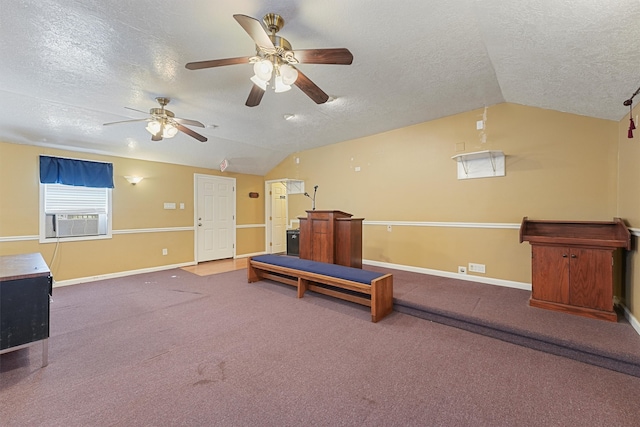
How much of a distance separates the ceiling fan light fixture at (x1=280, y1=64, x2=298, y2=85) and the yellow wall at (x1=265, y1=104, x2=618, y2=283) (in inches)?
119

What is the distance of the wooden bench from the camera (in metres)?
2.92

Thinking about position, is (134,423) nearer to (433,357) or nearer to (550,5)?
(433,357)

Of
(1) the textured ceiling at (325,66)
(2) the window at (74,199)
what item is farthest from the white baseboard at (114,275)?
(1) the textured ceiling at (325,66)

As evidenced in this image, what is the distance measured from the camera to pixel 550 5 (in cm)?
171

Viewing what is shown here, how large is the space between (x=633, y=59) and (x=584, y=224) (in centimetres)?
179

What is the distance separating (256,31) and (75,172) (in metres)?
4.67

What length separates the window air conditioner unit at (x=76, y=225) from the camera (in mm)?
4316

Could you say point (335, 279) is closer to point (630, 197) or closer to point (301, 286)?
point (301, 286)

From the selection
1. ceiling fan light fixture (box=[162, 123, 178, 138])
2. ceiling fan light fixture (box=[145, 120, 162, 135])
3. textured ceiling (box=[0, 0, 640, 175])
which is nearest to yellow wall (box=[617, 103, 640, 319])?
textured ceiling (box=[0, 0, 640, 175])

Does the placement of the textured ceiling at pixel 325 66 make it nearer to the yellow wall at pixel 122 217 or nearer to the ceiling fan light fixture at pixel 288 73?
the ceiling fan light fixture at pixel 288 73

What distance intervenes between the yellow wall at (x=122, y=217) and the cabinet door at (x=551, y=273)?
5.85m

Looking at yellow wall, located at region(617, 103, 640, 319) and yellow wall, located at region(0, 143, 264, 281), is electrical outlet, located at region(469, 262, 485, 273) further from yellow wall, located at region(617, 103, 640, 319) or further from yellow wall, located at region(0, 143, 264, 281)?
yellow wall, located at region(0, 143, 264, 281)

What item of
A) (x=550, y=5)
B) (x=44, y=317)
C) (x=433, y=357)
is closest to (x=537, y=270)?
(x=433, y=357)

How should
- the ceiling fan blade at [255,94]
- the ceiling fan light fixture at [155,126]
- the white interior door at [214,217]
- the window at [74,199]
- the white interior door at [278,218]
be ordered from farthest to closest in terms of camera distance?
1. the white interior door at [278,218]
2. the white interior door at [214,217]
3. the window at [74,199]
4. the ceiling fan light fixture at [155,126]
5. the ceiling fan blade at [255,94]
